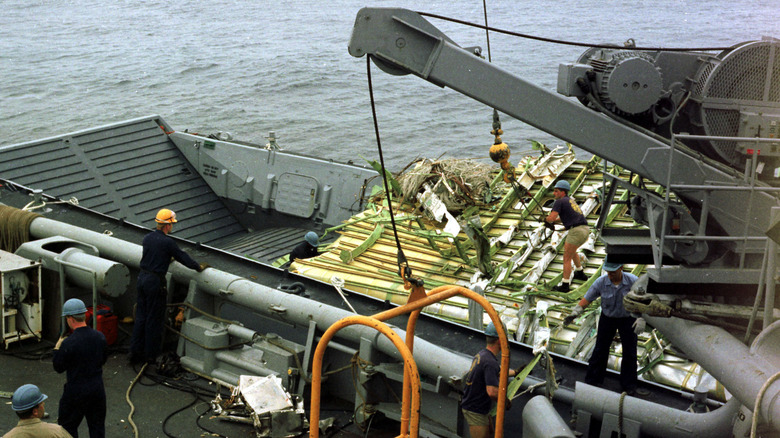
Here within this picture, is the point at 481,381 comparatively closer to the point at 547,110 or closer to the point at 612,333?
the point at 612,333

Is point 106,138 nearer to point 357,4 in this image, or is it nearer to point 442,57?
point 442,57

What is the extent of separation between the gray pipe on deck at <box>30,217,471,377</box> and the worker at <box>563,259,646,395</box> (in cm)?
118

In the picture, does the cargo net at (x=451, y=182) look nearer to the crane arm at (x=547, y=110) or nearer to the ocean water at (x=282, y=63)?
the crane arm at (x=547, y=110)

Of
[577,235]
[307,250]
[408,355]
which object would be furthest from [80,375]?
[577,235]

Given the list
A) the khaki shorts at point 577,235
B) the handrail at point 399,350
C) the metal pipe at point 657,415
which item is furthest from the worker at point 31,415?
the khaki shorts at point 577,235

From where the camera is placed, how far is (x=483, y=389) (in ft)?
20.1

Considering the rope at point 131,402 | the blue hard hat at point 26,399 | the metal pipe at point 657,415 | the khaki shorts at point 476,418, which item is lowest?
the rope at point 131,402

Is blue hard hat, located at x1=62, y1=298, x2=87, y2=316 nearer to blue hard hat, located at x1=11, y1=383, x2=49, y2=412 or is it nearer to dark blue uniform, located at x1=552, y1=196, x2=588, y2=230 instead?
blue hard hat, located at x1=11, y1=383, x2=49, y2=412

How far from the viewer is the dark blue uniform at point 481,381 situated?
605 cm

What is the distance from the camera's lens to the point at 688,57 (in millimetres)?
6203

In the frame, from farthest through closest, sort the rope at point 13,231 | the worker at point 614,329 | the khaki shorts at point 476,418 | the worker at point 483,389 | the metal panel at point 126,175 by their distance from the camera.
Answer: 1. the metal panel at point 126,175
2. the rope at point 13,231
3. the worker at point 614,329
4. the khaki shorts at point 476,418
5. the worker at point 483,389

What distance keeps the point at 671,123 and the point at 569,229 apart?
366 cm

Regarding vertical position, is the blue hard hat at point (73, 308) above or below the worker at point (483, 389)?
above

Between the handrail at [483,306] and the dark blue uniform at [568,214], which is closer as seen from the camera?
the handrail at [483,306]
